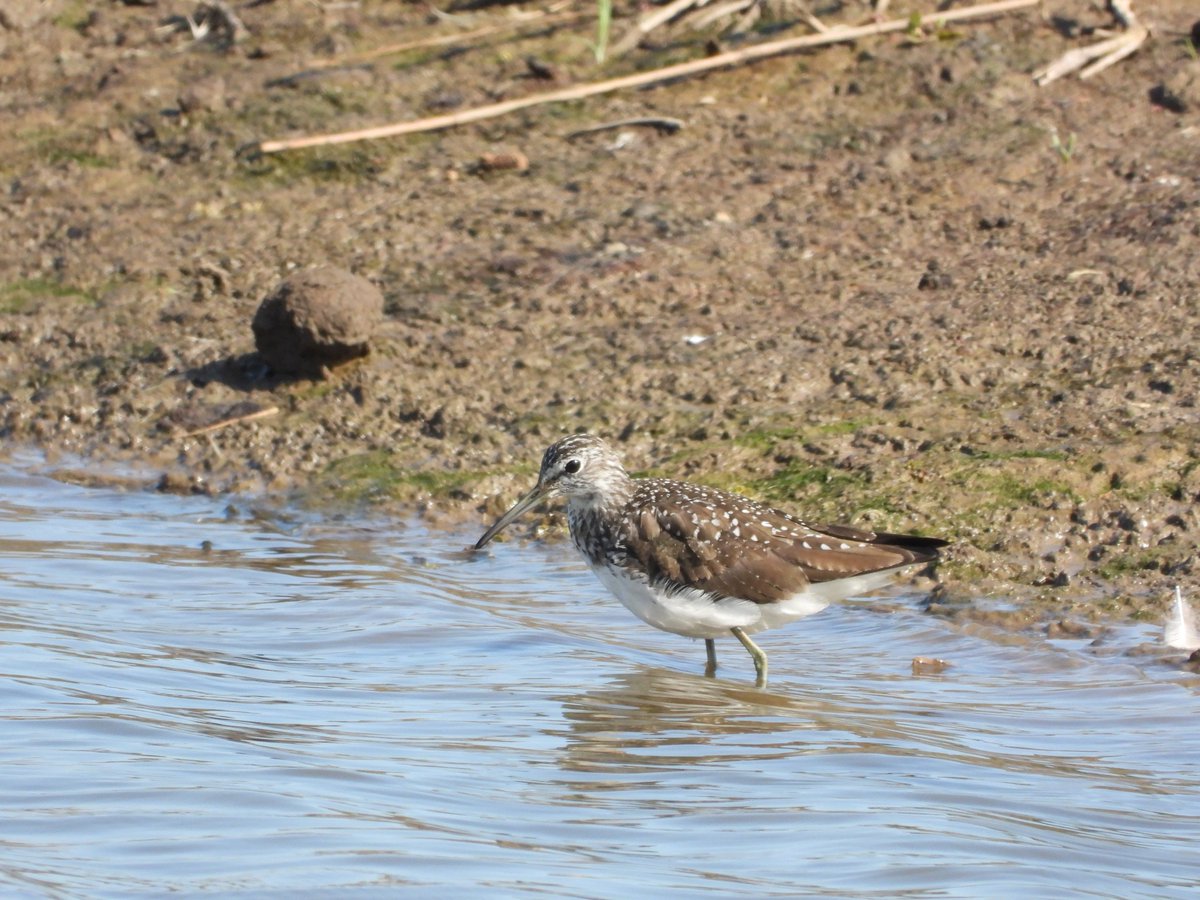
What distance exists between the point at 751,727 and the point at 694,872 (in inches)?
63.3

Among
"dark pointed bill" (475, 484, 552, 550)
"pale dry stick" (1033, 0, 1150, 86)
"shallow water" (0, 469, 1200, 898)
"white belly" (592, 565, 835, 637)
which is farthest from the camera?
"pale dry stick" (1033, 0, 1150, 86)

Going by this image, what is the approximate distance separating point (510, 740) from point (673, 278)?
4596 mm

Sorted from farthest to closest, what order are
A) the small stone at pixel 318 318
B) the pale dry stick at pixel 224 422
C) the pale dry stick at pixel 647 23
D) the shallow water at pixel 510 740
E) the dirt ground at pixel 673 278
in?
the pale dry stick at pixel 647 23 < the pale dry stick at pixel 224 422 < the small stone at pixel 318 318 < the dirt ground at pixel 673 278 < the shallow water at pixel 510 740

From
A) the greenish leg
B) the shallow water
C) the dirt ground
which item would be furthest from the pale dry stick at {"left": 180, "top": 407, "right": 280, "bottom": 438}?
the greenish leg

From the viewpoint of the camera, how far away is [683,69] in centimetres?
1219

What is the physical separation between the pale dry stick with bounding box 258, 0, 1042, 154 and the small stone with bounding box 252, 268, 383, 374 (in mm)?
2494

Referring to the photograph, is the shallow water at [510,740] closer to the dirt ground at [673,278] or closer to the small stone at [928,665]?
the small stone at [928,665]

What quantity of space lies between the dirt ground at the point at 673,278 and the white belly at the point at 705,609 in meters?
0.78

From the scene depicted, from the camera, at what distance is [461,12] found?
13.7 meters

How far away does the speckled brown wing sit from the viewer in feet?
23.6

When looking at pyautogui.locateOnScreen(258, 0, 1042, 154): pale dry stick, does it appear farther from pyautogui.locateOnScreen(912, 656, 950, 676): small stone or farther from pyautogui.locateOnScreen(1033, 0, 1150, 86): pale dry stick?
pyautogui.locateOnScreen(912, 656, 950, 676): small stone

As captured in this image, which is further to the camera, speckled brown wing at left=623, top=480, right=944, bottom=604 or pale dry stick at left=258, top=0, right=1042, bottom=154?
pale dry stick at left=258, top=0, right=1042, bottom=154

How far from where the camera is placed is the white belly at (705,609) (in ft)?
23.8

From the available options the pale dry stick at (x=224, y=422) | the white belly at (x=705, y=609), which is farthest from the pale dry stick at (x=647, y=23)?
the white belly at (x=705, y=609)
